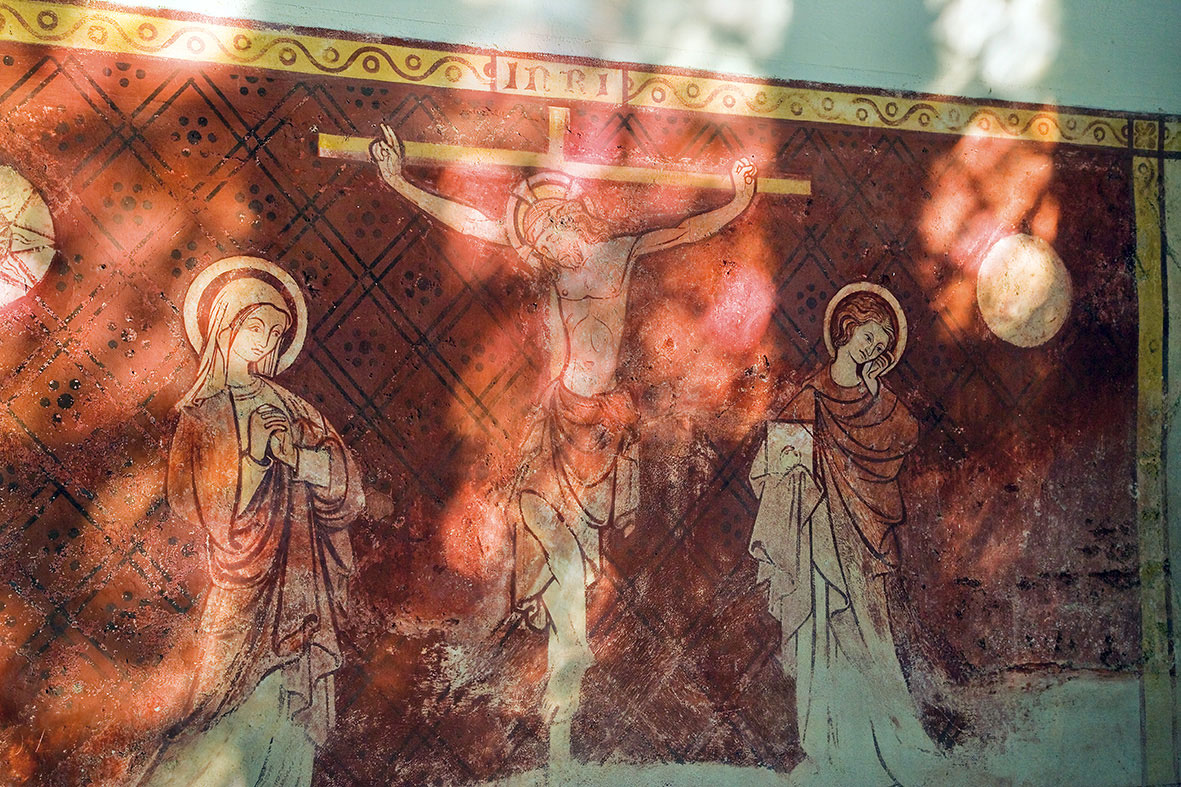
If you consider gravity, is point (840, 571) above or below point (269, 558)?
above

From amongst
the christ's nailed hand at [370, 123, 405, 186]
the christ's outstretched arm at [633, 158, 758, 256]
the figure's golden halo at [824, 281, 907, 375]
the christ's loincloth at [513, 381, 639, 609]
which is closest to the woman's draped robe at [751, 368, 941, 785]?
the figure's golden halo at [824, 281, 907, 375]

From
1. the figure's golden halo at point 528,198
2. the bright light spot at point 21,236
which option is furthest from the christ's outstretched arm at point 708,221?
the bright light spot at point 21,236

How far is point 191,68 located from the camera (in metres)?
3.36

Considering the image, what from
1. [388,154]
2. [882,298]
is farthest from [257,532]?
[882,298]

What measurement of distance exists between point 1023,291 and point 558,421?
2.27m

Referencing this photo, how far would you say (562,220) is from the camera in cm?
376

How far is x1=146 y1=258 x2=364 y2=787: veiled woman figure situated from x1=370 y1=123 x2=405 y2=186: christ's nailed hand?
0.56m

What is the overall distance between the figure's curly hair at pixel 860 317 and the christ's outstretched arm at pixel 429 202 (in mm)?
1483

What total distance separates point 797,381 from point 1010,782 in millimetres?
2068

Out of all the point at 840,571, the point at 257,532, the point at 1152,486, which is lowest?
the point at 257,532

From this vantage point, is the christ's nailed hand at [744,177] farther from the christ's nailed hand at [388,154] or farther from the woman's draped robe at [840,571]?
the christ's nailed hand at [388,154]

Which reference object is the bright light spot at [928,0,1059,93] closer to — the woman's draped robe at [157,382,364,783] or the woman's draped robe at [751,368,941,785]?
the woman's draped robe at [751,368,941,785]

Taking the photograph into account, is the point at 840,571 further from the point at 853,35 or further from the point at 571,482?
the point at 853,35

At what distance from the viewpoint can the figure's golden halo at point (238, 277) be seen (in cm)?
334
